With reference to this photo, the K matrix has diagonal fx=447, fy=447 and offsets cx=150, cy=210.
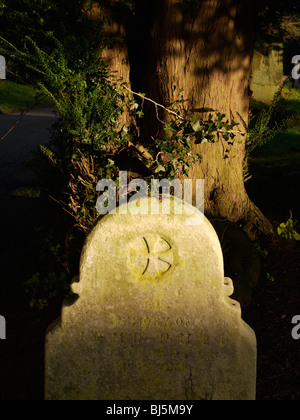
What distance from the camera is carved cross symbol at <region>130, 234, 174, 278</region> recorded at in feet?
7.55

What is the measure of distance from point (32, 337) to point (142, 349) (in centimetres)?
139

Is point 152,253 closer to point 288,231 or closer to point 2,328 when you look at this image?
point 2,328

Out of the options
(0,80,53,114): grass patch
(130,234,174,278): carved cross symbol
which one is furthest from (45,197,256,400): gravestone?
(0,80,53,114): grass patch

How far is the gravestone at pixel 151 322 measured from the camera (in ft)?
7.52

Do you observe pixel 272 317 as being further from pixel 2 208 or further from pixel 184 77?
pixel 2 208

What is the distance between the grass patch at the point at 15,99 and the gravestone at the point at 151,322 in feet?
39.9

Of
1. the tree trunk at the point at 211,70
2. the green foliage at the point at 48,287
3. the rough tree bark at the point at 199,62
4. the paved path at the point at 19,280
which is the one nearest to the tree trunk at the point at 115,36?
the rough tree bark at the point at 199,62

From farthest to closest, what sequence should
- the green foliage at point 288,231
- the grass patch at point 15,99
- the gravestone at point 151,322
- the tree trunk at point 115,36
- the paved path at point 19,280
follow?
the grass patch at point 15,99
the green foliage at point 288,231
the tree trunk at point 115,36
the paved path at point 19,280
the gravestone at point 151,322

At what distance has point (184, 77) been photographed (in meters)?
3.79

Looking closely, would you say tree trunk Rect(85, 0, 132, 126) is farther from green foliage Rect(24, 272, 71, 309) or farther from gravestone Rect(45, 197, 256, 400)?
gravestone Rect(45, 197, 256, 400)

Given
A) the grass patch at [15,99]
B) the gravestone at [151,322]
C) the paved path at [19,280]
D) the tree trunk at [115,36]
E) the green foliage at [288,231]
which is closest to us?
the gravestone at [151,322]

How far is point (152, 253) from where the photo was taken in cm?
230

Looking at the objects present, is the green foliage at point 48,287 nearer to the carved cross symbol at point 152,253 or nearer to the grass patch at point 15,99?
the carved cross symbol at point 152,253

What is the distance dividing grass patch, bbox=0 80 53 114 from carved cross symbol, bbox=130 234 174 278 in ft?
40.1
